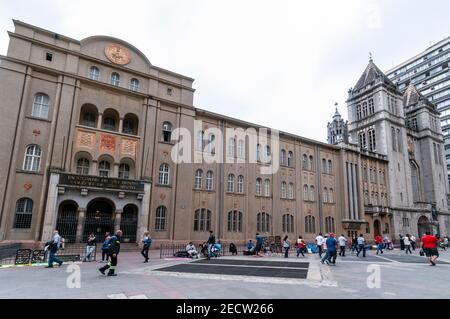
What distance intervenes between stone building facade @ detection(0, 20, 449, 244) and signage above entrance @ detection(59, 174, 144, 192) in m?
0.08

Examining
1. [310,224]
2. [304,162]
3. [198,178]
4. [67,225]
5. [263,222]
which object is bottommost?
[67,225]

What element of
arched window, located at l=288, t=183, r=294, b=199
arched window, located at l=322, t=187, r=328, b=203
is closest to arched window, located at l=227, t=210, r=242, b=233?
arched window, located at l=288, t=183, r=294, b=199

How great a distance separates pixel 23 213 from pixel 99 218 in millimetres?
5201

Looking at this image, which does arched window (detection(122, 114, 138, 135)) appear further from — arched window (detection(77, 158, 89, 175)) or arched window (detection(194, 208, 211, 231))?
arched window (detection(194, 208, 211, 231))

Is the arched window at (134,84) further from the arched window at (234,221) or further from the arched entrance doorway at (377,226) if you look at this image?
the arched entrance doorway at (377,226)

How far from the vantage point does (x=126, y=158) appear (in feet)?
84.4

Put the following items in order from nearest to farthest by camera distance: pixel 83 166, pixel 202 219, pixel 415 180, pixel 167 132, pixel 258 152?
pixel 83 166 → pixel 167 132 → pixel 202 219 → pixel 258 152 → pixel 415 180

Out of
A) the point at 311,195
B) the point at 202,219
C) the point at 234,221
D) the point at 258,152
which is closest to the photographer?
the point at 202,219

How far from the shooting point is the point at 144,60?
2841 cm

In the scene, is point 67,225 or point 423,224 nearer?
point 67,225

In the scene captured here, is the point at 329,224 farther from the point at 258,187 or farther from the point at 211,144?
the point at 211,144

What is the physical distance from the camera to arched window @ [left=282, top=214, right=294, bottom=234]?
34.9m

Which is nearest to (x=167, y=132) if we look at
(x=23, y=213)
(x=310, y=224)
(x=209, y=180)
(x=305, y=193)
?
(x=209, y=180)
